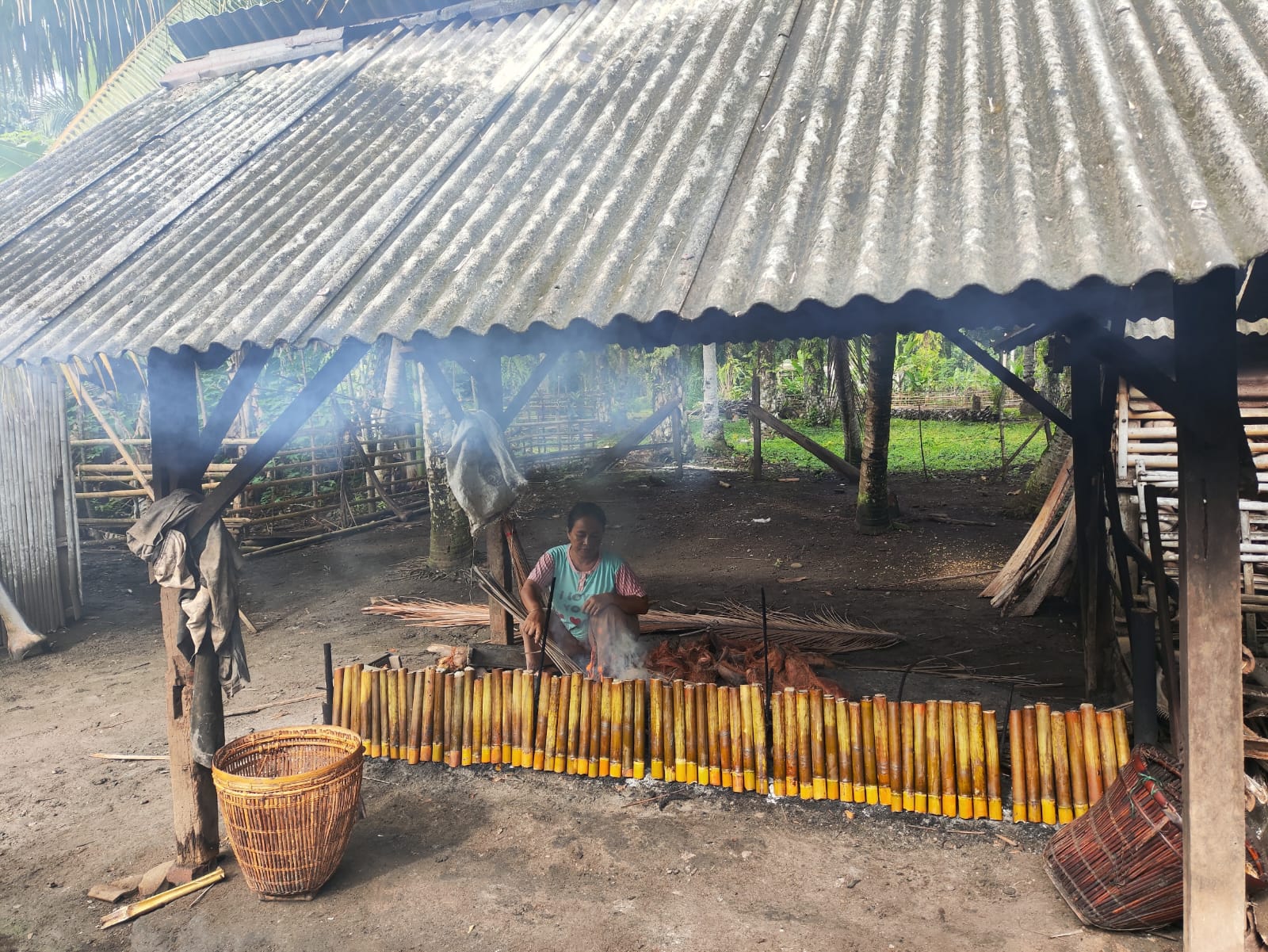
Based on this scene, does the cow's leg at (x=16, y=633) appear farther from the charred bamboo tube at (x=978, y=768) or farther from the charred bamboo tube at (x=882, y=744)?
the charred bamboo tube at (x=978, y=768)

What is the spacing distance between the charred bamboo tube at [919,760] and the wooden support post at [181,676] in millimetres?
3630

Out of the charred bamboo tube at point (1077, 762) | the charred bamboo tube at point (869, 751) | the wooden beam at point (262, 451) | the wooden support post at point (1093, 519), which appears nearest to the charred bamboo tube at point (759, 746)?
the charred bamboo tube at point (869, 751)

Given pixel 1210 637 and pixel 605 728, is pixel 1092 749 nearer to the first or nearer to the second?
pixel 1210 637

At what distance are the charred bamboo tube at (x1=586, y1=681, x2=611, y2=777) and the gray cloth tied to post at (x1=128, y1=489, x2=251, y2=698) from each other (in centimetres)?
200

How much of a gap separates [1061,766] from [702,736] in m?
1.88

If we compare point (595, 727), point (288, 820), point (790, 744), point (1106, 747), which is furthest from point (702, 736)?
point (288, 820)

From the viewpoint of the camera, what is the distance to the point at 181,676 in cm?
427

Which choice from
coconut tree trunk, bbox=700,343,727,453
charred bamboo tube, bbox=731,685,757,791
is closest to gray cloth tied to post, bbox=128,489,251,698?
charred bamboo tube, bbox=731,685,757,791

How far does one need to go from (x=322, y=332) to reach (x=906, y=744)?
3.55m

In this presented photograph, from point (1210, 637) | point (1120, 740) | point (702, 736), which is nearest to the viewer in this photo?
point (1210, 637)

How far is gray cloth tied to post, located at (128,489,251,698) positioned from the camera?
4.02m

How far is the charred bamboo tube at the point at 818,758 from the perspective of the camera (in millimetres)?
4625

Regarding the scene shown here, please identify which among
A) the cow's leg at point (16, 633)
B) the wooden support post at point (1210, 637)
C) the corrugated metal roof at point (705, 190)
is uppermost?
the corrugated metal roof at point (705, 190)

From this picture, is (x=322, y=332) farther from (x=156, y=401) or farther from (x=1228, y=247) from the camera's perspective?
(x=1228, y=247)
